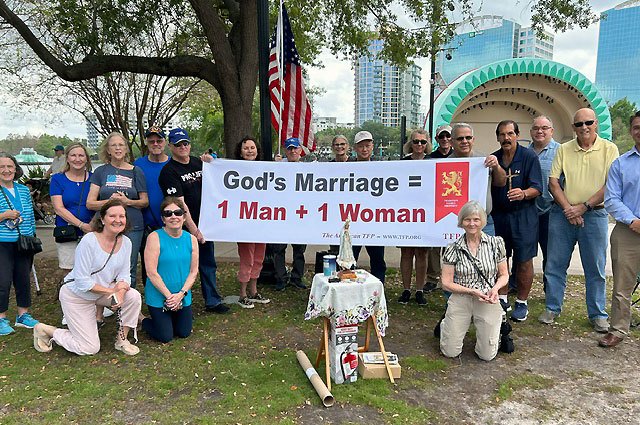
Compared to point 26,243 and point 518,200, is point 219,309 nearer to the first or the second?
point 26,243

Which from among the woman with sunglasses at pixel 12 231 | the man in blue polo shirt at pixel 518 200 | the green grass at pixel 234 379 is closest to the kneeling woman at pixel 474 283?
the green grass at pixel 234 379

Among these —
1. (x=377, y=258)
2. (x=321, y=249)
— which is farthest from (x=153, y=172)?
(x=321, y=249)

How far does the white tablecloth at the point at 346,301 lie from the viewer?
335cm

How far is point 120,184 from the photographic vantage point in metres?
4.55

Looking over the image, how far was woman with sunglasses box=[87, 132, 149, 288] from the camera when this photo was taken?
4.51 metres

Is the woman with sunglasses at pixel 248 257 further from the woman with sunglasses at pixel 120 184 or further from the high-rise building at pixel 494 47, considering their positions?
the high-rise building at pixel 494 47

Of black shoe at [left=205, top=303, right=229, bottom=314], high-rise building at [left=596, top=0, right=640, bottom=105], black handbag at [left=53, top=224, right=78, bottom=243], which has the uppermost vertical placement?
high-rise building at [left=596, top=0, right=640, bottom=105]

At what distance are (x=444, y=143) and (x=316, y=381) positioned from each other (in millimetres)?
3166

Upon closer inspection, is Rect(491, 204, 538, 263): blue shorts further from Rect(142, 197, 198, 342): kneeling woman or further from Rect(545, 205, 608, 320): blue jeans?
Rect(142, 197, 198, 342): kneeling woman

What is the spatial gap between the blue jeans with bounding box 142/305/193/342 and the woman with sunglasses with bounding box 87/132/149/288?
773 millimetres

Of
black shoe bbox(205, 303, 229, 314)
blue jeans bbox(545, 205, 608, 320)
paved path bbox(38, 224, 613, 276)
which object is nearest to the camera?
blue jeans bbox(545, 205, 608, 320)

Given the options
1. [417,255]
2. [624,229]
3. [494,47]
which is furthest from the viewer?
[494,47]

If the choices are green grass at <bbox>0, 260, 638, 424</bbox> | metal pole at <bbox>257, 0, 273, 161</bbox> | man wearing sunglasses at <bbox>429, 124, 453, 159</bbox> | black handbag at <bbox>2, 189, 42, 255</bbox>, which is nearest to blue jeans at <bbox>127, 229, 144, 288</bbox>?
green grass at <bbox>0, 260, 638, 424</bbox>

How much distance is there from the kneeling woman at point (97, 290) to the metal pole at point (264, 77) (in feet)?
7.35
